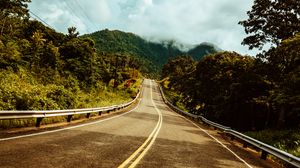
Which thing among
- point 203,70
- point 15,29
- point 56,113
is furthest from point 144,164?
point 15,29

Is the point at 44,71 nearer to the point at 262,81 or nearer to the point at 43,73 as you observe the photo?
the point at 43,73

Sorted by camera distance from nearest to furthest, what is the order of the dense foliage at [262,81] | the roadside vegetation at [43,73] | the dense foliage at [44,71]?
the roadside vegetation at [43,73] < the dense foliage at [44,71] < the dense foliage at [262,81]

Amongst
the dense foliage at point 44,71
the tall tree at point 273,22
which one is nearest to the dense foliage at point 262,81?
the tall tree at point 273,22

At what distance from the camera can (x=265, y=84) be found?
28203 millimetres

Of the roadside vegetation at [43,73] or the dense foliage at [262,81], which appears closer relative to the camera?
the roadside vegetation at [43,73]

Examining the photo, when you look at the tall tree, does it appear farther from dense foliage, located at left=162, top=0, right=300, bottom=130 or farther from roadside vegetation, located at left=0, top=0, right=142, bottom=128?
roadside vegetation, located at left=0, top=0, right=142, bottom=128

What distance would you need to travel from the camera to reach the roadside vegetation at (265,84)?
18.7 metres

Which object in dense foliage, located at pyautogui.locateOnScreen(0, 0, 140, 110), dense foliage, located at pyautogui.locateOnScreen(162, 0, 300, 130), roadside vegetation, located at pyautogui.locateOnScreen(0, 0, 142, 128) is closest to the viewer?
roadside vegetation, located at pyautogui.locateOnScreen(0, 0, 142, 128)

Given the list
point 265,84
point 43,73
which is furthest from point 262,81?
point 43,73

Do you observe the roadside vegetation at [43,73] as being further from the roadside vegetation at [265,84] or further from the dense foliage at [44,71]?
the roadside vegetation at [265,84]

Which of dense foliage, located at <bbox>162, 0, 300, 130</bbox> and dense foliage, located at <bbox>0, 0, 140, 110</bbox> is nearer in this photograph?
dense foliage, located at <bbox>0, 0, 140, 110</bbox>

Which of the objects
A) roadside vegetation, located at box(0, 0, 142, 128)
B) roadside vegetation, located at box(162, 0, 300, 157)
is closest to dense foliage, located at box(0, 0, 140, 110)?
roadside vegetation, located at box(0, 0, 142, 128)

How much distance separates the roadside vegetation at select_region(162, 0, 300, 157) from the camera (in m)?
18.7

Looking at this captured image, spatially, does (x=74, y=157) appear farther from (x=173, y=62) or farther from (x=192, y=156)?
(x=173, y=62)
